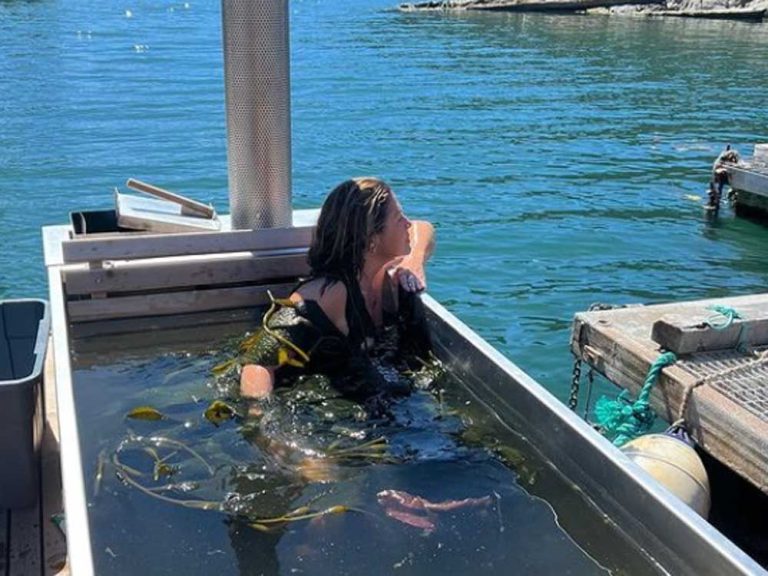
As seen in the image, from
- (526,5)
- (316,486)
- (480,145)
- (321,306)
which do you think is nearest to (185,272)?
(321,306)

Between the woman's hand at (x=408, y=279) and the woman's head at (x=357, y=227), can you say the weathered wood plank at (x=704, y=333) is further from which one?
the woman's head at (x=357, y=227)

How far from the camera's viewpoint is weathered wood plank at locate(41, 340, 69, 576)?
10.7ft

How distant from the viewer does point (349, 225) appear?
4.50 m

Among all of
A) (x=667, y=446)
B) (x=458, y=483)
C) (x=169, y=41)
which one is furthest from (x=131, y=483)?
(x=169, y=41)

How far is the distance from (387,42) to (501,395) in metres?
30.7

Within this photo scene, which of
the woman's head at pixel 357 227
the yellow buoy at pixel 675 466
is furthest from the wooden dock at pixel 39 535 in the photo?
the yellow buoy at pixel 675 466

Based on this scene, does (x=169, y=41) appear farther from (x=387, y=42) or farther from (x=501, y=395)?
(x=501, y=395)

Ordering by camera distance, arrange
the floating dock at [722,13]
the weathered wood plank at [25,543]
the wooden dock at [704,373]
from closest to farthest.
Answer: the weathered wood plank at [25,543] → the wooden dock at [704,373] → the floating dock at [722,13]

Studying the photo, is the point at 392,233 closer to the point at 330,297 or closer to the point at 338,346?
the point at 330,297

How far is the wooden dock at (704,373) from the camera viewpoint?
172 inches

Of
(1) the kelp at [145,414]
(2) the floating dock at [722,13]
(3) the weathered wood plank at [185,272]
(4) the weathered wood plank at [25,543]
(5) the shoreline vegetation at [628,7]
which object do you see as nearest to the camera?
(4) the weathered wood plank at [25,543]

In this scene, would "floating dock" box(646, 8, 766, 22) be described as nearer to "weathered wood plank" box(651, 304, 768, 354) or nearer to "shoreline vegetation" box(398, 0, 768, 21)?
"shoreline vegetation" box(398, 0, 768, 21)

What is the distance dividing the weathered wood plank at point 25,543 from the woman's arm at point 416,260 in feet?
7.60

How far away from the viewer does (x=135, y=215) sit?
5305 millimetres
